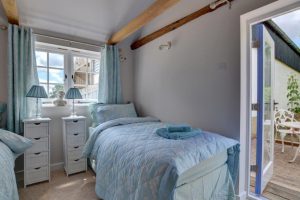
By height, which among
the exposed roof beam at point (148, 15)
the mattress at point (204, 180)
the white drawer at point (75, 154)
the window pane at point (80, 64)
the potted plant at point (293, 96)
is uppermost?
the exposed roof beam at point (148, 15)

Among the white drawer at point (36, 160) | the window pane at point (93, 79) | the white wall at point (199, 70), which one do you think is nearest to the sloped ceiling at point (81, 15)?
the white wall at point (199, 70)

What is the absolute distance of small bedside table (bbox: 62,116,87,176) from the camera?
2488mm

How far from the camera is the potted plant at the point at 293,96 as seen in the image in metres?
3.75

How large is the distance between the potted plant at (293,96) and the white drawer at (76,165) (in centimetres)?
442

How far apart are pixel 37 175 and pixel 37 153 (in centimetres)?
29

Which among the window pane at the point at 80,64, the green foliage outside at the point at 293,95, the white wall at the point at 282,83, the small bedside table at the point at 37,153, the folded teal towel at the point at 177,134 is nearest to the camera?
the folded teal towel at the point at 177,134

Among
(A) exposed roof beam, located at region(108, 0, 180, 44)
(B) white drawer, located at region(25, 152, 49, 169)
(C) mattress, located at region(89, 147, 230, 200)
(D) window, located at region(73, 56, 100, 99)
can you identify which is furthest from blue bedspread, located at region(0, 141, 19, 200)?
(A) exposed roof beam, located at region(108, 0, 180, 44)

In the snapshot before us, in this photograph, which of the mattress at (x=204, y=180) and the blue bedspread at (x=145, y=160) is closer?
the blue bedspread at (x=145, y=160)

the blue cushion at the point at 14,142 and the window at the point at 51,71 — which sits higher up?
the window at the point at 51,71

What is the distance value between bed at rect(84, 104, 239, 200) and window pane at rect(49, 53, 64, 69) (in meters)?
1.62

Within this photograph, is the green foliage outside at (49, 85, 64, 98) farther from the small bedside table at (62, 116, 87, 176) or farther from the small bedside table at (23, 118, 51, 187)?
the small bedside table at (23, 118, 51, 187)

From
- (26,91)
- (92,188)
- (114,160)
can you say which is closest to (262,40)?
(114,160)

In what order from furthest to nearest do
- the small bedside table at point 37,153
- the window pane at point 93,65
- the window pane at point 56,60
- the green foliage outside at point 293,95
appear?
the green foliage outside at point 293,95
the window pane at point 93,65
the window pane at point 56,60
the small bedside table at point 37,153

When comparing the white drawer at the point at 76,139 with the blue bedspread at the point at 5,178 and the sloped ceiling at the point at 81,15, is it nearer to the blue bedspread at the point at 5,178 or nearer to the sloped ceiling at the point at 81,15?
the blue bedspread at the point at 5,178
